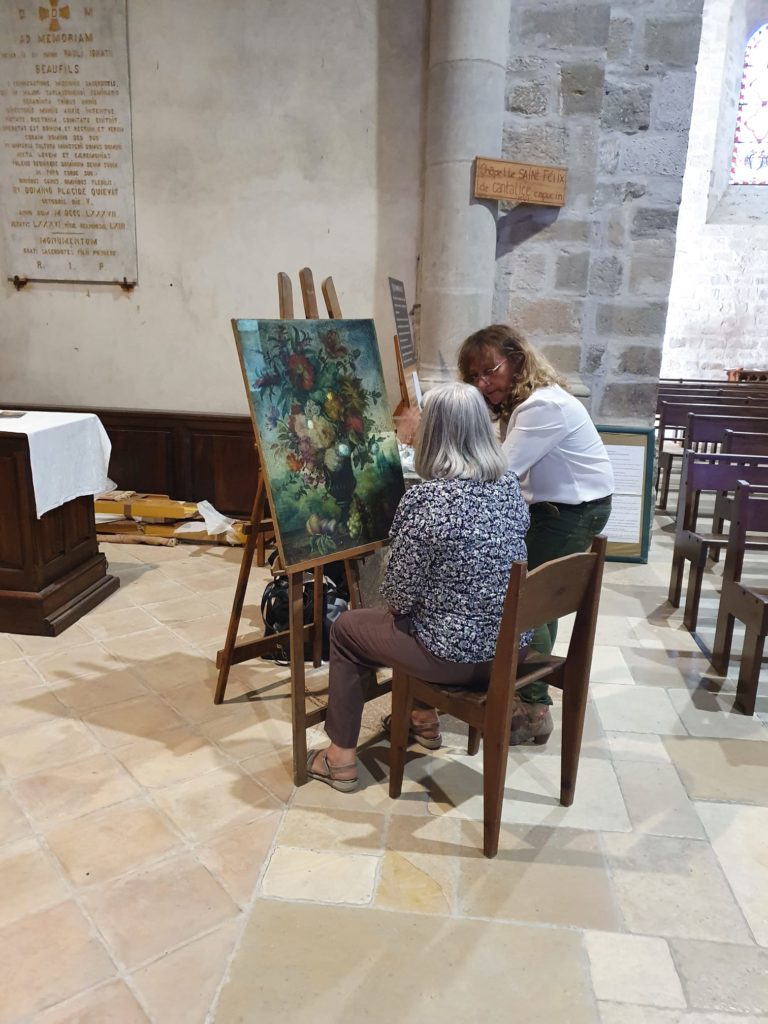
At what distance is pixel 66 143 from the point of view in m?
5.29

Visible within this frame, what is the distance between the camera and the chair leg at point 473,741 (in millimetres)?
2678

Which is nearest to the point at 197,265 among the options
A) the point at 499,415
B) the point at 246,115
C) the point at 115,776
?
the point at 246,115

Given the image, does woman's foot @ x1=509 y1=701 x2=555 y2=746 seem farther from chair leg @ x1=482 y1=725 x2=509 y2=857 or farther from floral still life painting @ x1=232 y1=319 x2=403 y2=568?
floral still life painting @ x1=232 y1=319 x2=403 y2=568

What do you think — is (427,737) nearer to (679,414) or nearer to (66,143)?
(679,414)

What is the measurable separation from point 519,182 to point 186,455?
2975 millimetres

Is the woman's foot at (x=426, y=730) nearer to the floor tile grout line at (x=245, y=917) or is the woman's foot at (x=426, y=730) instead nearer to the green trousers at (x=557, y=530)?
the green trousers at (x=557, y=530)

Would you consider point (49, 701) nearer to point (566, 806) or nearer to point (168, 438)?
point (566, 806)

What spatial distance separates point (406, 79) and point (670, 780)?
4.47 meters

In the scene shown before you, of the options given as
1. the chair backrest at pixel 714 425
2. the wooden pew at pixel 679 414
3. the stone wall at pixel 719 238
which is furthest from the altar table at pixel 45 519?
the stone wall at pixel 719 238

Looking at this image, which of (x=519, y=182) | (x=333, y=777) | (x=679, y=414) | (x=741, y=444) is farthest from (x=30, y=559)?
(x=679, y=414)

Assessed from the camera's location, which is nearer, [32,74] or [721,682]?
[721,682]

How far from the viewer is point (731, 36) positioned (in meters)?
10.2

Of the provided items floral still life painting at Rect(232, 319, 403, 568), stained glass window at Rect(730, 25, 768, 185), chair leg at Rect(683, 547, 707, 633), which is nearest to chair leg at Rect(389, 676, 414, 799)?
floral still life painting at Rect(232, 319, 403, 568)

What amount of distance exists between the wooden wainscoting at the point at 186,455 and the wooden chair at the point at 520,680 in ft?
11.1
